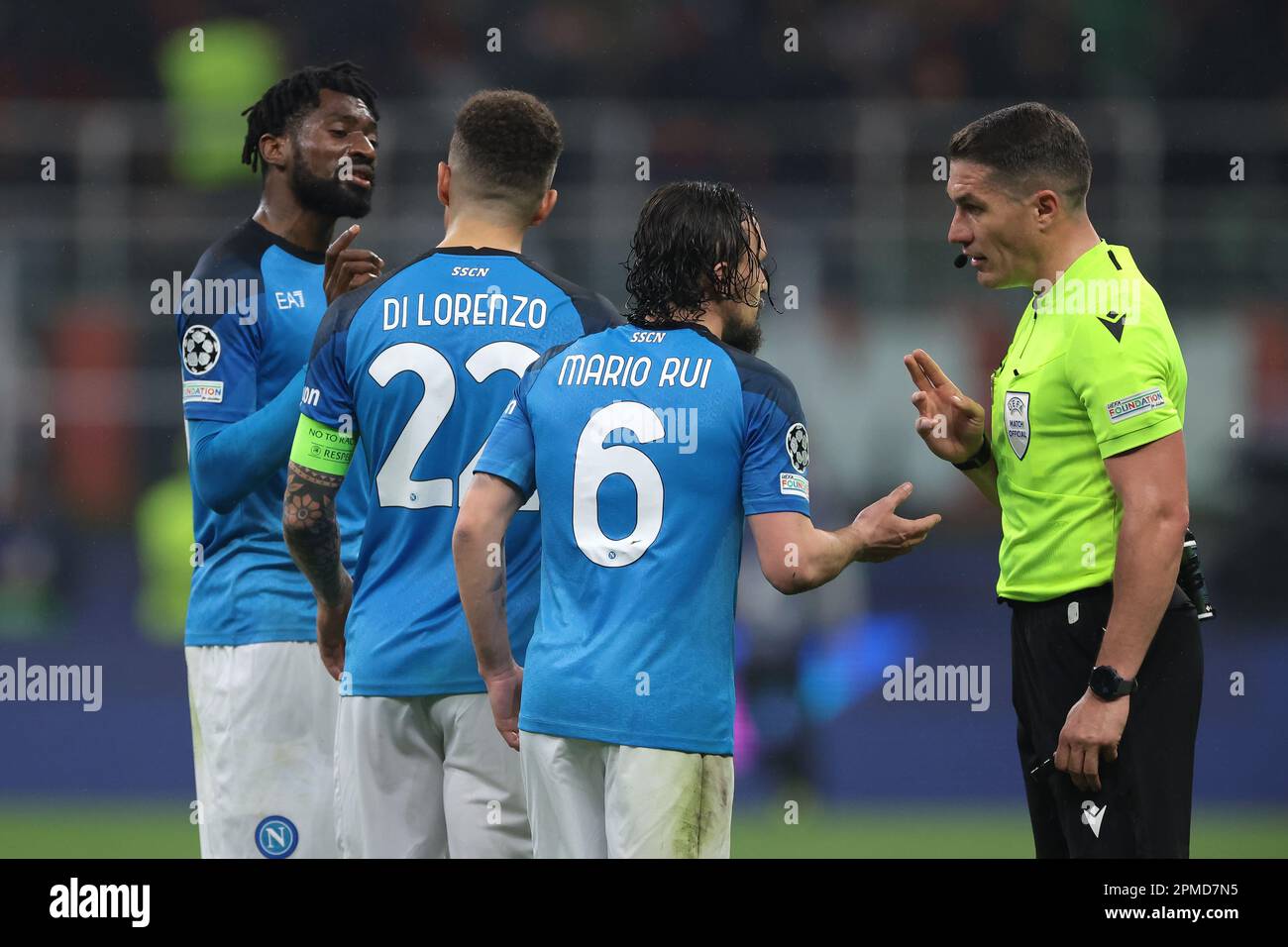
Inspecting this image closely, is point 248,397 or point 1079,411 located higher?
point 248,397

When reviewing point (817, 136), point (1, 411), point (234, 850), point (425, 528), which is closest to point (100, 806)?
point (1, 411)

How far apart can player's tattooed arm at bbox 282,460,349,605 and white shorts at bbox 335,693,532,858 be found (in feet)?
1.22

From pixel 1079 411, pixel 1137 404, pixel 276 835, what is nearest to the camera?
pixel 1137 404

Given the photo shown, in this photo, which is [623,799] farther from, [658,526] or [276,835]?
[276,835]

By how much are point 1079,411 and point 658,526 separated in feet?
3.13

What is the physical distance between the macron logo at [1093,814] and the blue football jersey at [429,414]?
129 cm

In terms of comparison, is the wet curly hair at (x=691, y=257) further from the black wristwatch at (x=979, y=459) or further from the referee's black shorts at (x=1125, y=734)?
the referee's black shorts at (x=1125, y=734)

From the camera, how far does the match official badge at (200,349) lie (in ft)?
14.1

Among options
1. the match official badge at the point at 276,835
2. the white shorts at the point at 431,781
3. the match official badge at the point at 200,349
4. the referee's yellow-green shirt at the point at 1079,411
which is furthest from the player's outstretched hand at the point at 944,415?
the match official badge at the point at 276,835

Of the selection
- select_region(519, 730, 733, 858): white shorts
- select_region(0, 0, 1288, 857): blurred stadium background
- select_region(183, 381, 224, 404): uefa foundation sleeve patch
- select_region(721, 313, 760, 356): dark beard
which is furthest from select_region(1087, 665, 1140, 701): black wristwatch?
select_region(0, 0, 1288, 857): blurred stadium background

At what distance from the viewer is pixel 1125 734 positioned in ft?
11.2

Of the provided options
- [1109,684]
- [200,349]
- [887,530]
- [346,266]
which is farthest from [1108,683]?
[200,349]
